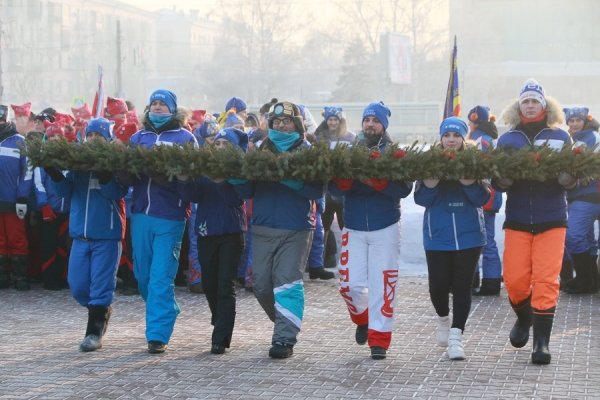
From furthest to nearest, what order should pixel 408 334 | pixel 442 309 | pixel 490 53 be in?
pixel 490 53, pixel 408 334, pixel 442 309

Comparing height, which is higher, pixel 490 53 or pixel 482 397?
pixel 490 53

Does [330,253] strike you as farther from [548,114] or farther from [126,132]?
[548,114]

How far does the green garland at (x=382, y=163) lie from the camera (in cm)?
716

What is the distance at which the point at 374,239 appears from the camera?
7711 mm

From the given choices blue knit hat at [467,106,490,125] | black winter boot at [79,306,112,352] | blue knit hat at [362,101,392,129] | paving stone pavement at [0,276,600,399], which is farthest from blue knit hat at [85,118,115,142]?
blue knit hat at [467,106,490,125]

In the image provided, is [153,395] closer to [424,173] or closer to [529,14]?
[424,173]

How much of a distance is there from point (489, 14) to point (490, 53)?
22.7 ft

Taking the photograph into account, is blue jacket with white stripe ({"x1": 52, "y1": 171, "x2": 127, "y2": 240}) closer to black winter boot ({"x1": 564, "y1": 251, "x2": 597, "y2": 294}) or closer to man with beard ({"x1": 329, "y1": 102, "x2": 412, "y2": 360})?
man with beard ({"x1": 329, "y1": 102, "x2": 412, "y2": 360})

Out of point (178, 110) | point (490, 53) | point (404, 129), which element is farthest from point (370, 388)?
point (490, 53)

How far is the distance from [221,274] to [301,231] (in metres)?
0.71

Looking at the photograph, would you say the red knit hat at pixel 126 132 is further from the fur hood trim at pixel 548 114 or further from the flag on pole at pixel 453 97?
the flag on pole at pixel 453 97

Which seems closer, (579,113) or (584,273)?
(584,273)

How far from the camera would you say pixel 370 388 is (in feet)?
22.1

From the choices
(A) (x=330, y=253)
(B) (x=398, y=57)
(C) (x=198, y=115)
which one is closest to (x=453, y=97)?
(A) (x=330, y=253)
